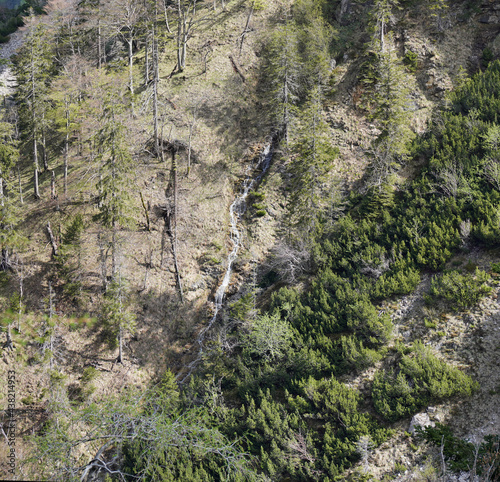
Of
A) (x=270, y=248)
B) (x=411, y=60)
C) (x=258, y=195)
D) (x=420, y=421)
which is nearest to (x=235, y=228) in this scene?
(x=270, y=248)

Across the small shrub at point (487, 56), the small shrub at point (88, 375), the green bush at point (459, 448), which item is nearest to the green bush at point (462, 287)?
the green bush at point (459, 448)

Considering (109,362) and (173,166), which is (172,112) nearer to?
(173,166)

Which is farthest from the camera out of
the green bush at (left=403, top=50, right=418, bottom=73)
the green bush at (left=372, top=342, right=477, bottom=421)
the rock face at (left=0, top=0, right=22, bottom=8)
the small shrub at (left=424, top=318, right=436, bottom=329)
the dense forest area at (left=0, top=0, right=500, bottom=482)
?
the rock face at (left=0, top=0, right=22, bottom=8)

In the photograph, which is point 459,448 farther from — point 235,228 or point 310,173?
point 235,228

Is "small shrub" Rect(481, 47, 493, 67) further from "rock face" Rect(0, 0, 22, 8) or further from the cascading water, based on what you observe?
"rock face" Rect(0, 0, 22, 8)

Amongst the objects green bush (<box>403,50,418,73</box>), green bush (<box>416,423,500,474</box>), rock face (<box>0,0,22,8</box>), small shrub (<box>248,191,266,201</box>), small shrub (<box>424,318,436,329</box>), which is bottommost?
green bush (<box>416,423,500,474</box>)

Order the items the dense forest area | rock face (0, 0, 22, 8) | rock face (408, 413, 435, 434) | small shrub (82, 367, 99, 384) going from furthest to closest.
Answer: rock face (0, 0, 22, 8)
small shrub (82, 367, 99, 384)
the dense forest area
rock face (408, 413, 435, 434)

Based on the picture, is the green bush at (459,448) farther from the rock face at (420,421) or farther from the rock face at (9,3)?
the rock face at (9,3)

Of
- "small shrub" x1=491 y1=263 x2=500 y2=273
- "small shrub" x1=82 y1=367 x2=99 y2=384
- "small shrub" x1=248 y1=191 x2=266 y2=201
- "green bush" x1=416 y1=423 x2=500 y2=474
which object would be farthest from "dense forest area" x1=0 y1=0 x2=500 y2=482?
"small shrub" x1=491 y1=263 x2=500 y2=273
